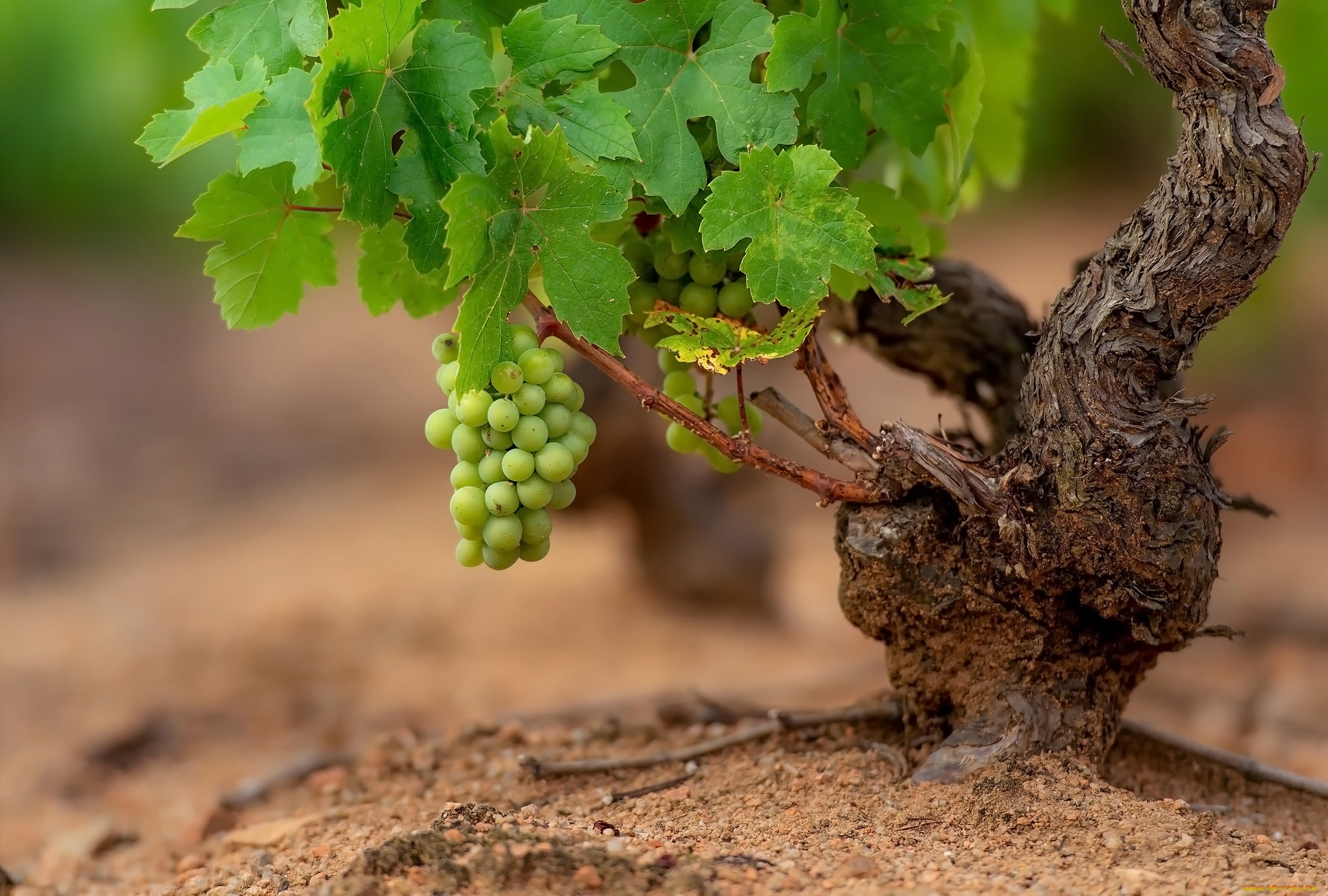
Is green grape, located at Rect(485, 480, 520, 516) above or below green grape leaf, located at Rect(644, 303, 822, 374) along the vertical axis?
below

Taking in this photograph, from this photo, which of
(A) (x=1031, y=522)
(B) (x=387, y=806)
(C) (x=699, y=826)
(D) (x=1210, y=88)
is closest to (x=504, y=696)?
(B) (x=387, y=806)

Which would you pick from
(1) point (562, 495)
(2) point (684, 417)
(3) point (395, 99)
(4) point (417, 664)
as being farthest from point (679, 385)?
(4) point (417, 664)

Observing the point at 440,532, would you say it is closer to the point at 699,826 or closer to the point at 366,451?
the point at 366,451

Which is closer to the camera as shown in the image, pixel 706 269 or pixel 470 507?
pixel 470 507

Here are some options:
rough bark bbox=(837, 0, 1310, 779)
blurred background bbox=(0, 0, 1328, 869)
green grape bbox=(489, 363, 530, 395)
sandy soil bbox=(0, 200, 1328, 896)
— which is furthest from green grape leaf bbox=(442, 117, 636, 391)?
blurred background bbox=(0, 0, 1328, 869)

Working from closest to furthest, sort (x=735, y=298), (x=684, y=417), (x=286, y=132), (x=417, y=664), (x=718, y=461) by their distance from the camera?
(x=286, y=132) < (x=684, y=417) < (x=735, y=298) < (x=718, y=461) < (x=417, y=664)

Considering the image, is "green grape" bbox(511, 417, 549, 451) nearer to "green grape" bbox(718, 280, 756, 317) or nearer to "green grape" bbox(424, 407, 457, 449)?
"green grape" bbox(424, 407, 457, 449)

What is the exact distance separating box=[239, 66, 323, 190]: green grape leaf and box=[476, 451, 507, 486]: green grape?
396 mm

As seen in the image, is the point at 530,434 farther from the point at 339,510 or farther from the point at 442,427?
the point at 339,510

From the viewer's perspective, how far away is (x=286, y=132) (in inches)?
51.6

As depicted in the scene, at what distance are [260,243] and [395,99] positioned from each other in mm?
344

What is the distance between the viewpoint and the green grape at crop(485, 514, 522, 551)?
4.69ft

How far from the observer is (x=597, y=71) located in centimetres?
150

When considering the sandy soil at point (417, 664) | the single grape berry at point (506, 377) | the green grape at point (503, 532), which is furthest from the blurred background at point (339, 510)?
the single grape berry at point (506, 377)
